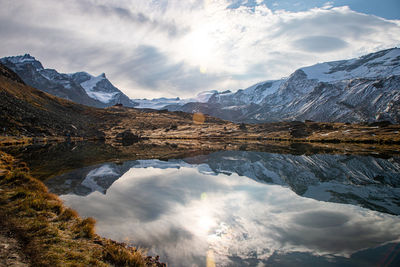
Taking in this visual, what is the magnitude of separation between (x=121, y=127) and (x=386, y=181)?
167406mm

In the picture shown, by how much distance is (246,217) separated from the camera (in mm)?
14242

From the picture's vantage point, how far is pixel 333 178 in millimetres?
28656

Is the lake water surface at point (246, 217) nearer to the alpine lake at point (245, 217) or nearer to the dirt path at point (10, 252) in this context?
the alpine lake at point (245, 217)

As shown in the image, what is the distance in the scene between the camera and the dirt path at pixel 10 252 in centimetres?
691

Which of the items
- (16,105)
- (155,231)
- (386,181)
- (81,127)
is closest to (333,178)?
(386,181)

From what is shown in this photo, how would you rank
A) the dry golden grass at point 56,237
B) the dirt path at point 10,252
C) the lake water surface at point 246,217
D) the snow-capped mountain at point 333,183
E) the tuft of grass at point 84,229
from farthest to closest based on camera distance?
the snow-capped mountain at point 333,183 < the tuft of grass at point 84,229 < the lake water surface at point 246,217 < the dry golden grass at point 56,237 < the dirt path at point 10,252

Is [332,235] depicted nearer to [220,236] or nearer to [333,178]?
[220,236]

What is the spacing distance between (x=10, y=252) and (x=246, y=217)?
38.9 feet

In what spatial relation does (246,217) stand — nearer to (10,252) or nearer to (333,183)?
(10,252)

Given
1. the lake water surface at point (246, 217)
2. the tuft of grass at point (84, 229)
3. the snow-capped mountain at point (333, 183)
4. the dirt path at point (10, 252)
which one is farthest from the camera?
the snow-capped mountain at point (333, 183)

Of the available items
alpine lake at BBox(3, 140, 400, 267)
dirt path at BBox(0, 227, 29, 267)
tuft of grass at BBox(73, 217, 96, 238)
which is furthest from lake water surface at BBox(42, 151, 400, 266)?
dirt path at BBox(0, 227, 29, 267)

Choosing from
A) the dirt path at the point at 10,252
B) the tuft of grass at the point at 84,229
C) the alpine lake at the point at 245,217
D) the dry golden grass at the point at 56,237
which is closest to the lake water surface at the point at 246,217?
the alpine lake at the point at 245,217

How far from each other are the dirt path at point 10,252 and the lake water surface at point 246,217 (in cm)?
425

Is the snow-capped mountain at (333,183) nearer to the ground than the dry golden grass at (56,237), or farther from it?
farther from it
